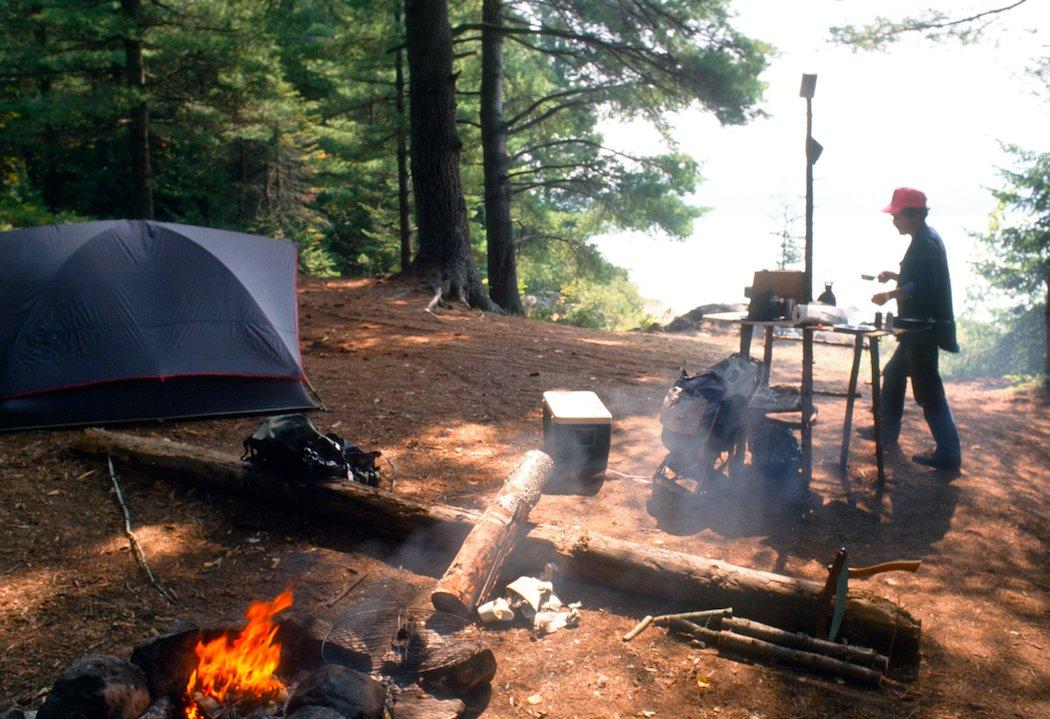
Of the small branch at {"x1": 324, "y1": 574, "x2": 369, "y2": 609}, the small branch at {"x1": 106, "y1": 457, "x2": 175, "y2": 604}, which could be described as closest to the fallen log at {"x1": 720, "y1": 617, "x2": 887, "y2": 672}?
the small branch at {"x1": 324, "y1": 574, "x2": 369, "y2": 609}

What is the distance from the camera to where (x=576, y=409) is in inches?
209

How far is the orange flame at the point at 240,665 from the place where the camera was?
2.74m

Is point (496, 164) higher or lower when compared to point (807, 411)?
Result: higher

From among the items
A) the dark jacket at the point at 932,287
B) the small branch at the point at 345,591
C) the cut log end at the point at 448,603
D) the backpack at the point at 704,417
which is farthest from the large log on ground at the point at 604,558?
the dark jacket at the point at 932,287

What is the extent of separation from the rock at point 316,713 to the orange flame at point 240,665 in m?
0.37

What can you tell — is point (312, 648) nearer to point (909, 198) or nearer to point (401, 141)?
point (909, 198)

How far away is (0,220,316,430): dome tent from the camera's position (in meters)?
5.46

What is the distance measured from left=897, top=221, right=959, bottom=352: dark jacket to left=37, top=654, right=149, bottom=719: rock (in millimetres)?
5213

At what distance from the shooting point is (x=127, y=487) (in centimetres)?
470

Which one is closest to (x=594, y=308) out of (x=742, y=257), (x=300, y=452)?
(x=300, y=452)

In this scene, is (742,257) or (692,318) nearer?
(692,318)

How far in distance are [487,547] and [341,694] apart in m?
1.16

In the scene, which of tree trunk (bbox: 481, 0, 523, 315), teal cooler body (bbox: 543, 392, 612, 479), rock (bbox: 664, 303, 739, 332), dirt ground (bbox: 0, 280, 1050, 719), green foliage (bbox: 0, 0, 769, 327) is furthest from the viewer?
rock (bbox: 664, 303, 739, 332)

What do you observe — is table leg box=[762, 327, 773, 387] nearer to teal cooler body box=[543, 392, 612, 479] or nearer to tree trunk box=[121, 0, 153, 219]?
teal cooler body box=[543, 392, 612, 479]
